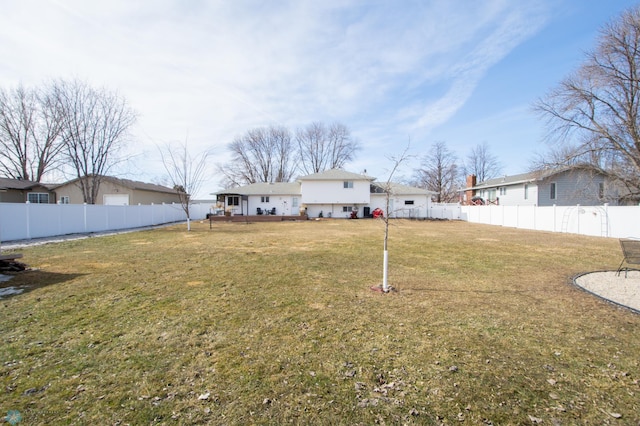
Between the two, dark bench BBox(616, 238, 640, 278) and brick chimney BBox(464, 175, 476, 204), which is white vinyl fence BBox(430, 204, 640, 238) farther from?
brick chimney BBox(464, 175, 476, 204)

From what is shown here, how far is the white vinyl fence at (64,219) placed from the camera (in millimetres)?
13344

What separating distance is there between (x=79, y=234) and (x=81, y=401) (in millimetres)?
18445

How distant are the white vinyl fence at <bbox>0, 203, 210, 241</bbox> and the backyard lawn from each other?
9.80 meters

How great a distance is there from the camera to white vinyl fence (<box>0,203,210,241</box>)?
43.8 feet

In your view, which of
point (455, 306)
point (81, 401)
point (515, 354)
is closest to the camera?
point (81, 401)

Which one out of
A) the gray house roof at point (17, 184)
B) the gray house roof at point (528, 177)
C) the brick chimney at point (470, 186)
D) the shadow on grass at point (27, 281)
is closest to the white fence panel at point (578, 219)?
the gray house roof at point (528, 177)

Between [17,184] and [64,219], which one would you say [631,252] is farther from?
[17,184]

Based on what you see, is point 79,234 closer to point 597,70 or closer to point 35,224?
point 35,224

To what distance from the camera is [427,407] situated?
247 cm


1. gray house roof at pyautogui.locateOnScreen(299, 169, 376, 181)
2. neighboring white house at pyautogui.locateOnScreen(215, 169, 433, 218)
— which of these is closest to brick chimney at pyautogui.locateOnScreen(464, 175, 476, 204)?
neighboring white house at pyautogui.locateOnScreen(215, 169, 433, 218)

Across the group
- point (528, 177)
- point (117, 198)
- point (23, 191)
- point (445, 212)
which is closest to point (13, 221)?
point (117, 198)

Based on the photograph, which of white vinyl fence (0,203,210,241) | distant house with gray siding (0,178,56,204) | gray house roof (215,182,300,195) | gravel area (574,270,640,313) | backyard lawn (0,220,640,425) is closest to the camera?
backyard lawn (0,220,640,425)

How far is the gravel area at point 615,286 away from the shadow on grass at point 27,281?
11570 mm

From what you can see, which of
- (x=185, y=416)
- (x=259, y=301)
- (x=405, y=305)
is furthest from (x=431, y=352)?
(x=259, y=301)
